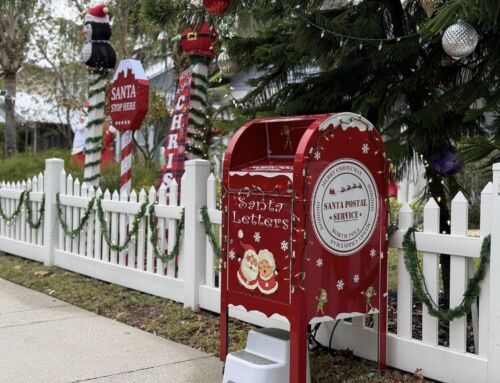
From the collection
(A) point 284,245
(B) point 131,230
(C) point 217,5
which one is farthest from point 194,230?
(A) point 284,245

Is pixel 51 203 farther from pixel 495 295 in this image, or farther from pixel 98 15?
pixel 495 295

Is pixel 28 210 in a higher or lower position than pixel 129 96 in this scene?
lower

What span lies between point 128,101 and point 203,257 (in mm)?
3155

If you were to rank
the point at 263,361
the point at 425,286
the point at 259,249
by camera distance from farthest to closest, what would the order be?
the point at 425,286
the point at 259,249
the point at 263,361

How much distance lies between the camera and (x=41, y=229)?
29.6 feet

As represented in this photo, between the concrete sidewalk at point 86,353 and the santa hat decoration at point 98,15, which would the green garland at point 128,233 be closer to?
the concrete sidewalk at point 86,353

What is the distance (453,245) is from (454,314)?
426 millimetres

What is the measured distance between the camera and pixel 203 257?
20.6 feet

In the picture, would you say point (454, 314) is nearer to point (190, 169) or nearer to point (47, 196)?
point (190, 169)

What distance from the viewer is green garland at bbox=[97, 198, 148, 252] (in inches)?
273

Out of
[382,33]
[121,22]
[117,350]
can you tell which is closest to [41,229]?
[117,350]

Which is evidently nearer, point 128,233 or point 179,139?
point 128,233

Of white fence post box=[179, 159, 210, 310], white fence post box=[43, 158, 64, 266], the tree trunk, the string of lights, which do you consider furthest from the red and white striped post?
the tree trunk

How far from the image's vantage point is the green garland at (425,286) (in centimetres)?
402
